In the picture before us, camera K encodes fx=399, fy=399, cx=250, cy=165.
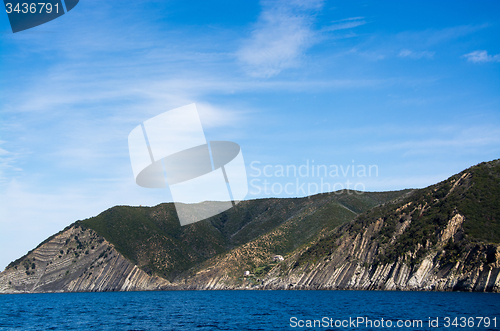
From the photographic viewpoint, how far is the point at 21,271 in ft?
613

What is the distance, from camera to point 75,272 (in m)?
187

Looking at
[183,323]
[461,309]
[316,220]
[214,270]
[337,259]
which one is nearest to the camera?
[183,323]

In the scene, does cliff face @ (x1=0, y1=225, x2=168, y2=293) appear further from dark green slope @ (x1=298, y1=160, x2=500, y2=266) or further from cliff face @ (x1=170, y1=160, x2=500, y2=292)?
dark green slope @ (x1=298, y1=160, x2=500, y2=266)

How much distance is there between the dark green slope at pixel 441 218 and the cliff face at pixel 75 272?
92.4 metres

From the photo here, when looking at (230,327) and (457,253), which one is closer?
(230,327)

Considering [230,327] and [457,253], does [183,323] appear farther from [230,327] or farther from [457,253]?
[457,253]

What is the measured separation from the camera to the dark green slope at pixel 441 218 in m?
102

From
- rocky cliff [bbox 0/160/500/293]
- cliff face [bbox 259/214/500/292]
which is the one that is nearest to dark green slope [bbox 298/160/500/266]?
rocky cliff [bbox 0/160/500/293]

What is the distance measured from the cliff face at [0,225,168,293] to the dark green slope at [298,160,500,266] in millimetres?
92396

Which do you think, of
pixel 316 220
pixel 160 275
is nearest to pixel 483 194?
pixel 316 220

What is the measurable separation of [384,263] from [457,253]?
2393 cm

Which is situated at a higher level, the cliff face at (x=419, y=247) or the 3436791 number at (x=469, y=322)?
the 3436791 number at (x=469, y=322)

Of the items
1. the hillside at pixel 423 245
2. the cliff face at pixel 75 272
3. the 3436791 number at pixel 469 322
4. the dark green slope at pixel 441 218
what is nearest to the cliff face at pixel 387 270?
the hillside at pixel 423 245

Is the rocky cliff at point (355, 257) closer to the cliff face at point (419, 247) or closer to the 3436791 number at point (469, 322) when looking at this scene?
the cliff face at point (419, 247)
